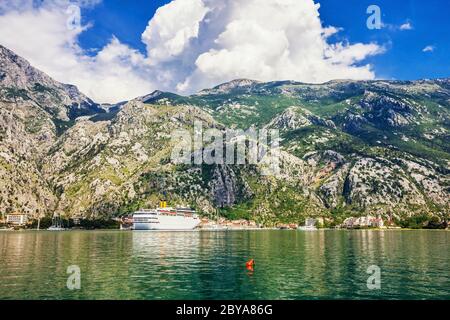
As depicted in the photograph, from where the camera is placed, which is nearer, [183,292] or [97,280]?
[183,292]

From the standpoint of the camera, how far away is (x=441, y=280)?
59.9 m
